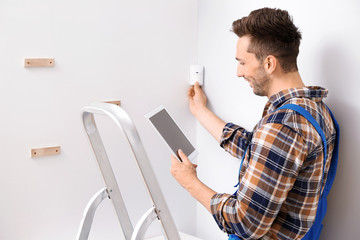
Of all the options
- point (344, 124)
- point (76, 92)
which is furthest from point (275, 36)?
point (76, 92)

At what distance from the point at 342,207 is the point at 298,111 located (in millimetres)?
397

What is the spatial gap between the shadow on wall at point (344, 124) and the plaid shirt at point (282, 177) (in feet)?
0.29

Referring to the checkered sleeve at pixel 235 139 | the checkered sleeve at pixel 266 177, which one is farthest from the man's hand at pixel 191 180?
the checkered sleeve at pixel 235 139

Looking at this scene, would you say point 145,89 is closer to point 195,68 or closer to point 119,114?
point 195,68

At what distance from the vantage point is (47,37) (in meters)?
1.28

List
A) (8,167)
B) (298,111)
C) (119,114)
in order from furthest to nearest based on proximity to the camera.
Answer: (8,167) → (298,111) → (119,114)

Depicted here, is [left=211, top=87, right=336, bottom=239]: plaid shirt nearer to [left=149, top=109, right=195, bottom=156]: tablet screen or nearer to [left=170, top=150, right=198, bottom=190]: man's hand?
[left=170, top=150, right=198, bottom=190]: man's hand

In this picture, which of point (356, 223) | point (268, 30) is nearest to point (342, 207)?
point (356, 223)

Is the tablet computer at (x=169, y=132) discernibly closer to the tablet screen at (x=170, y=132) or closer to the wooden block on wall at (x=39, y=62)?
the tablet screen at (x=170, y=132)

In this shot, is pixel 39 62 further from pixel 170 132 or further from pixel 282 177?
pixel 282 177

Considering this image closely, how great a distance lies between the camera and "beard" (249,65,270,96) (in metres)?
1.09

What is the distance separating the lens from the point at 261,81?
3.64 feet

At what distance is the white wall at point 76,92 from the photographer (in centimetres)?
124

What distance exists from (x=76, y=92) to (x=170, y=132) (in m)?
0.42
